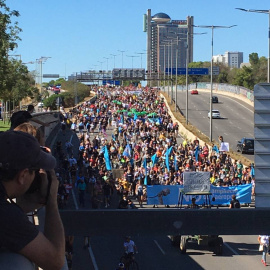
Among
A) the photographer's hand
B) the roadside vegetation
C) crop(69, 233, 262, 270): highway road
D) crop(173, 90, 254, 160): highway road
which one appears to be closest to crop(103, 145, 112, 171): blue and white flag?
the roadside vegetation

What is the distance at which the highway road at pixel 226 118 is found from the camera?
195 ft

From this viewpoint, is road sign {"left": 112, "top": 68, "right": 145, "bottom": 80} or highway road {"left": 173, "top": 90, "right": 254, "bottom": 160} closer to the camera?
highway road {"left": 173, "top": 90, "right": 254, "bottom": 160}

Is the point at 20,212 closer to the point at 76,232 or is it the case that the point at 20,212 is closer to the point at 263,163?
the point at 76,232

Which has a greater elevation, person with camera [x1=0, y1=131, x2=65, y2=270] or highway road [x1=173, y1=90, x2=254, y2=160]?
person with camera [x1=0, y1=131, x2=65, y2=270]

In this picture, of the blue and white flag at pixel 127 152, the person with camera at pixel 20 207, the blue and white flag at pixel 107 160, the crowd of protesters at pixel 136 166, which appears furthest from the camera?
the blue and white flag at pixel 127 152

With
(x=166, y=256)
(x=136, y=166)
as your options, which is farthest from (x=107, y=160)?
(x=166, y=256)

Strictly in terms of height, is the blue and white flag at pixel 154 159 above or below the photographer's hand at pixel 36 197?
below

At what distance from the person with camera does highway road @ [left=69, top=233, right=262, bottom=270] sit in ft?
57.3

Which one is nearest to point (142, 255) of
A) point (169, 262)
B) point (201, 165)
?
point (169, 262)

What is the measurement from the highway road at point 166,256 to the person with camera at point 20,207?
17474 millimetres

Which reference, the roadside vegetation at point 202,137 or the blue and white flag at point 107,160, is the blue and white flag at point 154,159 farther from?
the roadside vegetation at point 202,137

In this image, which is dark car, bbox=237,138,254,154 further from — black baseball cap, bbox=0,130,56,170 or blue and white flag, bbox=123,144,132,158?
black baseball cap, bbox=0,130,56,170

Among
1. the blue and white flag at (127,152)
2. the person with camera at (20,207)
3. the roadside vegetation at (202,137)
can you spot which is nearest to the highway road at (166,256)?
the blue and white flag at (127,152)

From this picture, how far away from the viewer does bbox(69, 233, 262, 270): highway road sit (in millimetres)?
20797
